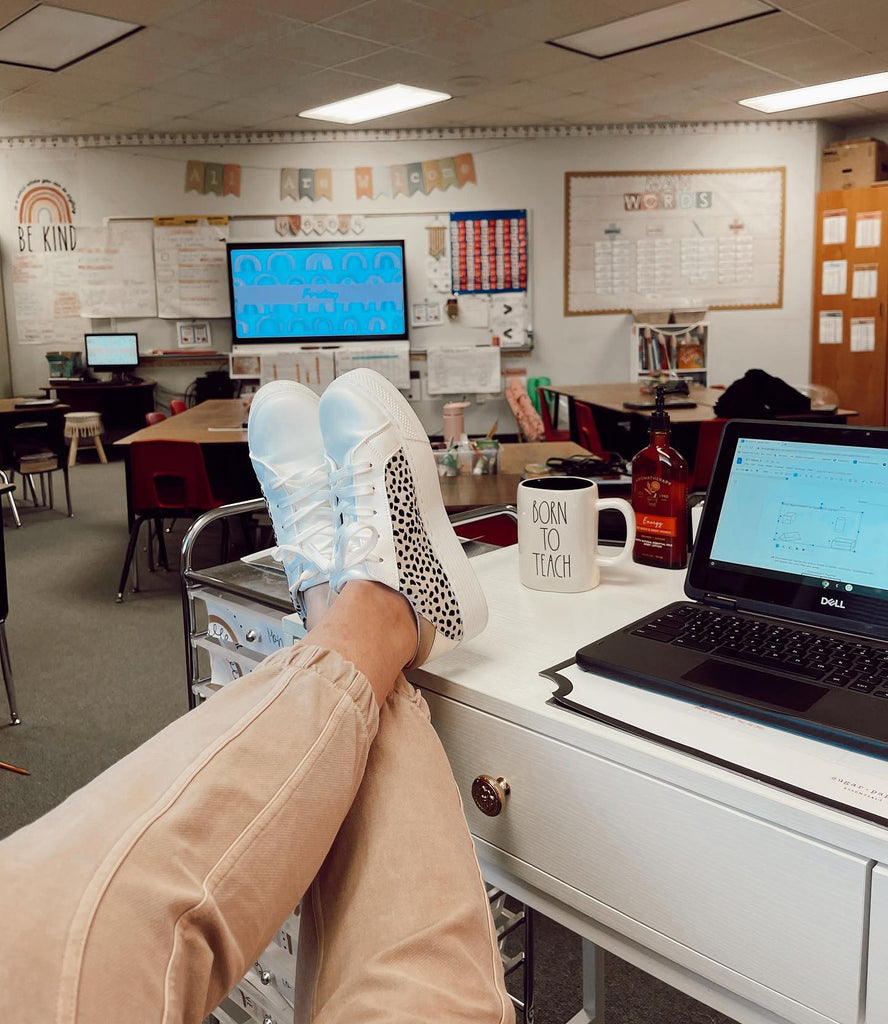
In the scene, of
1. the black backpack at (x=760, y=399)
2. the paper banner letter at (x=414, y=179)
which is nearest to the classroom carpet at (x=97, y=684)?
the black backpack at (x=760, y=399)

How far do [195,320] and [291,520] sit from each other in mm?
7272

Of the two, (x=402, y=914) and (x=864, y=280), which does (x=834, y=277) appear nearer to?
Answer: (x=864, y=280)

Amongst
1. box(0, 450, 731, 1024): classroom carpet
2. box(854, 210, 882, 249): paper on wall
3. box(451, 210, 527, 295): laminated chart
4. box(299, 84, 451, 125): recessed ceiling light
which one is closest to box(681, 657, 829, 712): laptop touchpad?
box(0, 450, 731, 1024): classroom carpet

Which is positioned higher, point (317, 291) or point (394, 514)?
point (317, 291)

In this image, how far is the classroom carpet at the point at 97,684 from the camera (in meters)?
1.65

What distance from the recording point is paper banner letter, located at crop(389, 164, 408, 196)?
25.5 feet

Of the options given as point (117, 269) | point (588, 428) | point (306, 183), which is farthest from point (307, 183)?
point (588, 428)

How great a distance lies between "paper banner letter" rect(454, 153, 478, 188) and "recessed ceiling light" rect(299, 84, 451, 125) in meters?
0.87

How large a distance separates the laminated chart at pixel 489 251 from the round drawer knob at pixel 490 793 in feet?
24.1

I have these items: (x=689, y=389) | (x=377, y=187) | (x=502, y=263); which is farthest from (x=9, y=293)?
(x=689, y=389)

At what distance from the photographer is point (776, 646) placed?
885 millimetres

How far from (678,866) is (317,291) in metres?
7.44

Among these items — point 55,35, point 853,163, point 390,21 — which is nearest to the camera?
point 390,21

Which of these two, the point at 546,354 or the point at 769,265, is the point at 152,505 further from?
the point at 769,265
